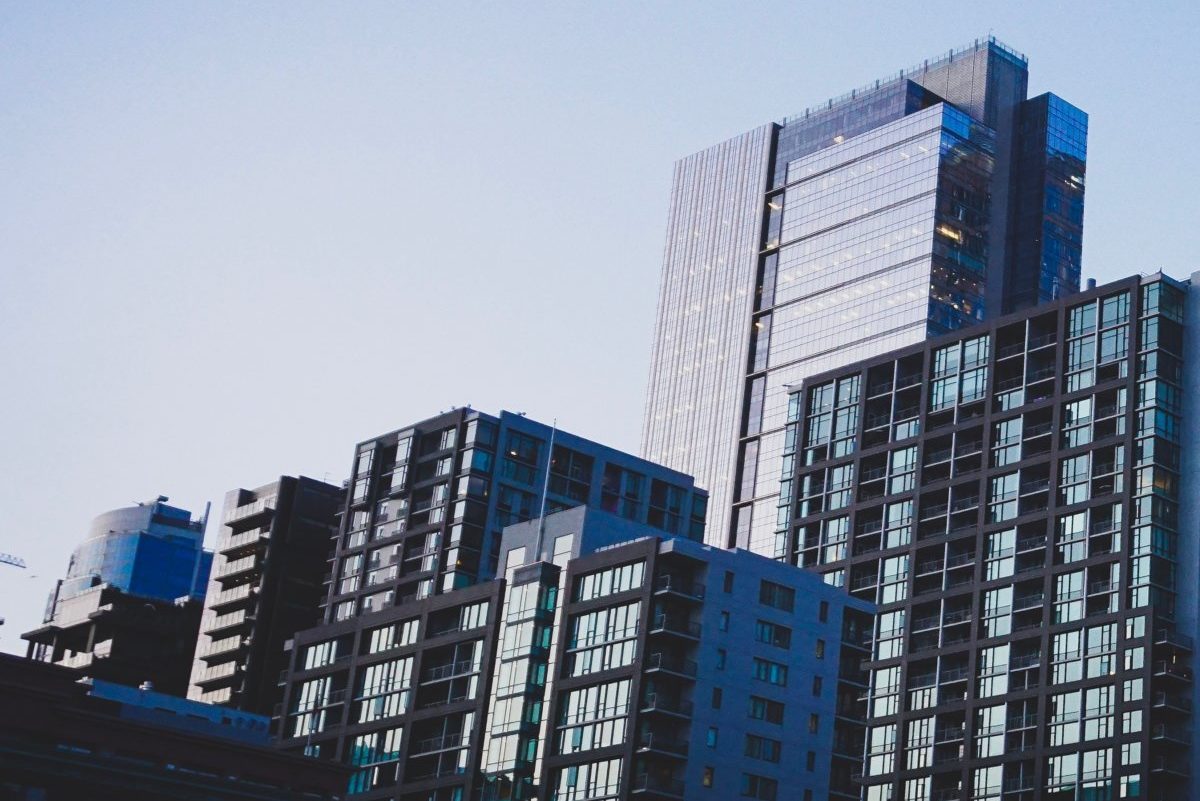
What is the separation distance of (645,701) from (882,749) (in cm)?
4562

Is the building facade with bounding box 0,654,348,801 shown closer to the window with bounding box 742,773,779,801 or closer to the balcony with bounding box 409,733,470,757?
the balcony with bounding box 409,733,470,757

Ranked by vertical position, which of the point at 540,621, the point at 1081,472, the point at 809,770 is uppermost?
the point at 1081,472

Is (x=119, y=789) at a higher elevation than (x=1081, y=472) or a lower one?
lower

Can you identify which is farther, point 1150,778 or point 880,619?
point 880,619

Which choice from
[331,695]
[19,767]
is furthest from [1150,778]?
[19,767]

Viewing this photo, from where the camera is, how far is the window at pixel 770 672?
6196 inches

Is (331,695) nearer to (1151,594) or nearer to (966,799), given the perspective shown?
(966,799)

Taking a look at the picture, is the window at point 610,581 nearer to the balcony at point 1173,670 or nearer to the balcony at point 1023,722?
the balcony at point 1023,722

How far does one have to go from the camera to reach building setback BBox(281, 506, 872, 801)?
505 ft

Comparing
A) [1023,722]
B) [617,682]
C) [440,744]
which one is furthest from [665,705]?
[1023,722]

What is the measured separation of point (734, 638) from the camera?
517 feet

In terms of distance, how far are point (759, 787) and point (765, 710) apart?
6318 millimetres

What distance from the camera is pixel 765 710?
15650 cm

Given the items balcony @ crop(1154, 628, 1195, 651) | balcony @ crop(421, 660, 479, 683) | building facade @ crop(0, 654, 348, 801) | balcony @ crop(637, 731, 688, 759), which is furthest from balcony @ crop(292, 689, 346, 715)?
balcony @ crop(1154, 628, 1195, 651)
